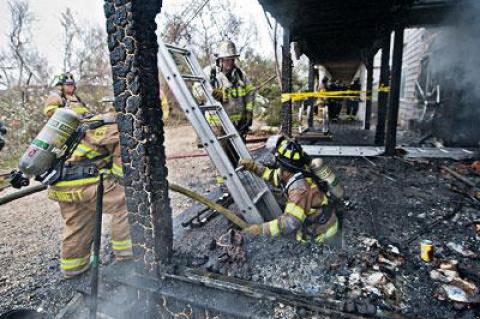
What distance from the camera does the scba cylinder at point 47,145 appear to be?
213 centimetres

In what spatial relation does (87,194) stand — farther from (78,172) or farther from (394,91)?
(394,91)

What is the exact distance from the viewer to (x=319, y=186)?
9.41 ft

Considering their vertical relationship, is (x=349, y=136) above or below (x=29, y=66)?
below

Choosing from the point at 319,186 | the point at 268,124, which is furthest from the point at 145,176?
the point at 268,124

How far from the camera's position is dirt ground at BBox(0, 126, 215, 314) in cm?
257

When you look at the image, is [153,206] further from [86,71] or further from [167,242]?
[86,71]

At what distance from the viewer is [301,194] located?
262 cm

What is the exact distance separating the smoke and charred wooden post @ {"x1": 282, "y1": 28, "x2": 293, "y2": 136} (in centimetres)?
384

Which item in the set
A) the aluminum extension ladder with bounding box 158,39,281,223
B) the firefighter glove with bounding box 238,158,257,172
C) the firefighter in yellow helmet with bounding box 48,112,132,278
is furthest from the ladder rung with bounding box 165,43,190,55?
the firefighter glove with bounding box 238,158,257,172

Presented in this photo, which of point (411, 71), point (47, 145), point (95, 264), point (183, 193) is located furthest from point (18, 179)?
point (411, 71)

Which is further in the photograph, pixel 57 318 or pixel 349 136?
pixel 349 136

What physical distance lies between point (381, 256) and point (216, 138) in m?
1.78

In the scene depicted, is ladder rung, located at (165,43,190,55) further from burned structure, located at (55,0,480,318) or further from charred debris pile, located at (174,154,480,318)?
charred debris pile, located at (174,154,480,318)

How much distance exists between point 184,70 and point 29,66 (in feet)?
23.4
